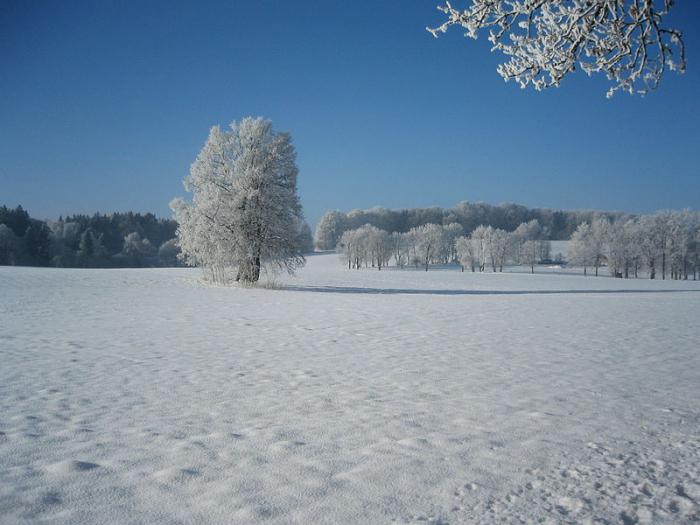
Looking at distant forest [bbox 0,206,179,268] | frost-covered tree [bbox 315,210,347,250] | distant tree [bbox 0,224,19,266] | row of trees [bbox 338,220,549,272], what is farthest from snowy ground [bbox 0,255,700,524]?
frost-covered tree [bbox 315,210,347,250]

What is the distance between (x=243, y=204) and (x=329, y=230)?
384ft

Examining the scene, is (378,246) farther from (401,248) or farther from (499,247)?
(499,247)

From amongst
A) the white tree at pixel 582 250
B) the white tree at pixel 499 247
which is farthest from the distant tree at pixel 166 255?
the white tree at pixel 582 250

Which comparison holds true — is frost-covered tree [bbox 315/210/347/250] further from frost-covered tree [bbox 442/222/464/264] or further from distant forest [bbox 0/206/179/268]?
distant forest [bbox 0/206/179/268]

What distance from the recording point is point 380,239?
97.9 meters

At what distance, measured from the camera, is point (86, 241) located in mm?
88250

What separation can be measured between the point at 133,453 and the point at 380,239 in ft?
311

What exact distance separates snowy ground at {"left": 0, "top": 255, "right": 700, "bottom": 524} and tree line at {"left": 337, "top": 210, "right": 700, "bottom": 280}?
246 ft

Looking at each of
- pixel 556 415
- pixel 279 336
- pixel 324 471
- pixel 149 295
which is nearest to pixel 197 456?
pixel 324 471

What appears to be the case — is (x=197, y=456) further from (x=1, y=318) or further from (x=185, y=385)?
(x=1, y=318)

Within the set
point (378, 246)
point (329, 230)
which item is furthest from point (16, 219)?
point (329, 230)

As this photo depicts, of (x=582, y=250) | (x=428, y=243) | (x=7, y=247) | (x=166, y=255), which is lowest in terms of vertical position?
(x=166, y=255)

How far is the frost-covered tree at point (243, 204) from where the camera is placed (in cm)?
2470

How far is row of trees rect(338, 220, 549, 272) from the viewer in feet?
311
